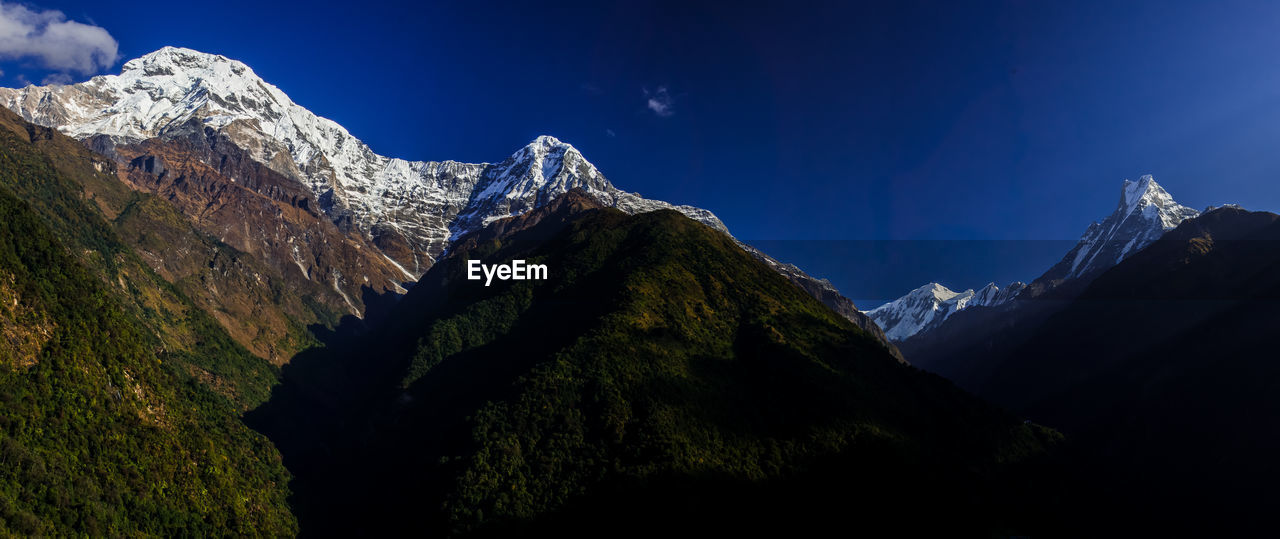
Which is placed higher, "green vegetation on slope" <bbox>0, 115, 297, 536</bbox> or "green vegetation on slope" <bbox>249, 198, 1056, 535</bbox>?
"green vegetation on slope" <bbox>249, 198, 1056, 535</bbox>

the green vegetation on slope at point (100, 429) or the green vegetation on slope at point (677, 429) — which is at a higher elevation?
the green vegetation on slope at point (677, 429)

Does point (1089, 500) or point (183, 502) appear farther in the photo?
point (1089, 500)

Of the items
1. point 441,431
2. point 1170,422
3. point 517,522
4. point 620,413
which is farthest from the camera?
point 1170,422

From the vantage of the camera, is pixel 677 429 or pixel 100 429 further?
pixel 677 429

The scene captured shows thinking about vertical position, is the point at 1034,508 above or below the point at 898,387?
below

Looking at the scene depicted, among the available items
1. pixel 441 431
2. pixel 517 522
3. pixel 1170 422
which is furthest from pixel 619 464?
pixel 1170 422

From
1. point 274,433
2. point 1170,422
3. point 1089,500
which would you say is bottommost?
point 274,433

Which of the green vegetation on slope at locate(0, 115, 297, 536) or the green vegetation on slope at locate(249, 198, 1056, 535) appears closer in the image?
the green vegetation on slope at locate(0, 115, 297, 536)

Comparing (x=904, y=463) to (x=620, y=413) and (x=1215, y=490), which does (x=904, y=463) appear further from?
(x=1215, y=490)

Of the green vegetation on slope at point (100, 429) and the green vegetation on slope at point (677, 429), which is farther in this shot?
the green vegetation on slope at point (677, 429)

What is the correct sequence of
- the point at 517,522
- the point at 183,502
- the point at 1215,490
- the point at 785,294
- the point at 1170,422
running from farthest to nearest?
the point at 785,294 → the point at 1170,422 → the point at 1215,490 → the point at 183,502 → the point at 517,522

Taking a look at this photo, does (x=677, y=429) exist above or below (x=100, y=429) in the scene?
above
